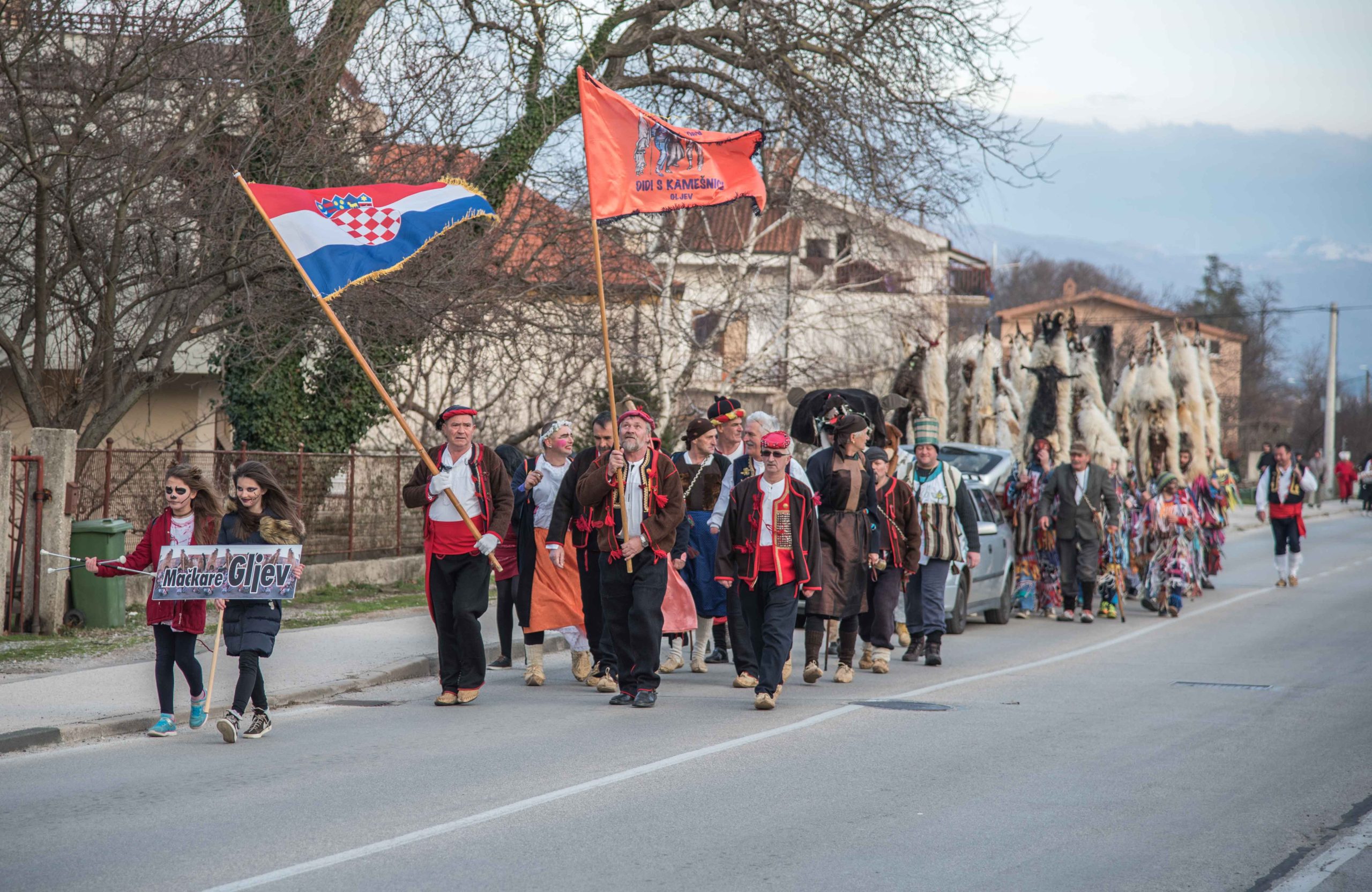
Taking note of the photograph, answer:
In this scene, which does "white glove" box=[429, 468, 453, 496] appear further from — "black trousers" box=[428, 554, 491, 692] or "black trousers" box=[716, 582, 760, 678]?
"black trousers" box=[716, 582, 760, 678]

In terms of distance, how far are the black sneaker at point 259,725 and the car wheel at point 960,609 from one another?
786cm

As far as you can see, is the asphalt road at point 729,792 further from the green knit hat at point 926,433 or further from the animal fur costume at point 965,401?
the animal fur costume at point 965,401

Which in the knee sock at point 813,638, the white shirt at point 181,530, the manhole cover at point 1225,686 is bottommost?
the manhole cover at point 1225,686

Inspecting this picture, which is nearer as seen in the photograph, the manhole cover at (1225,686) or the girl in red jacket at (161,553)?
the girl in red jacket at (161,553)

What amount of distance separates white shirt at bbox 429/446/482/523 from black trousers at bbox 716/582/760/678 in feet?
6.25

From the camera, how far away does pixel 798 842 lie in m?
5.83

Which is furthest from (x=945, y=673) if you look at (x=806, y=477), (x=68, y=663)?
(x=68, y=663)

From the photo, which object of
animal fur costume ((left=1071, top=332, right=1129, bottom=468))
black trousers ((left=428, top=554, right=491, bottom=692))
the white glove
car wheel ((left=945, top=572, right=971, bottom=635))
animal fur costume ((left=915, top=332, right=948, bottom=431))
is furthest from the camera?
animal fur costume ((left=915, top=332, right=948, bottom=431))

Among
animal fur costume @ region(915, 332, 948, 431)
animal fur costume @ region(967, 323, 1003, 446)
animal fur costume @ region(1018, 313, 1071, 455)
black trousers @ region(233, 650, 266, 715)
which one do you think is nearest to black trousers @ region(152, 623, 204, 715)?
black trousers @ region(233, 650, 266, 715)

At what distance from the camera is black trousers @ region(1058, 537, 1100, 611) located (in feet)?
51.2

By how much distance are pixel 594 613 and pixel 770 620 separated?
1.50 m

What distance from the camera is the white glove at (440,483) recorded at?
932cm

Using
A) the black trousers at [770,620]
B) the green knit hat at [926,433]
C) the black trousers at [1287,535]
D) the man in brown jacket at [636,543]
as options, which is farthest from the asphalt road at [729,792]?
the black trousers at [1287,535]

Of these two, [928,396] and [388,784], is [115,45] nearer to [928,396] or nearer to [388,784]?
[388,784]
